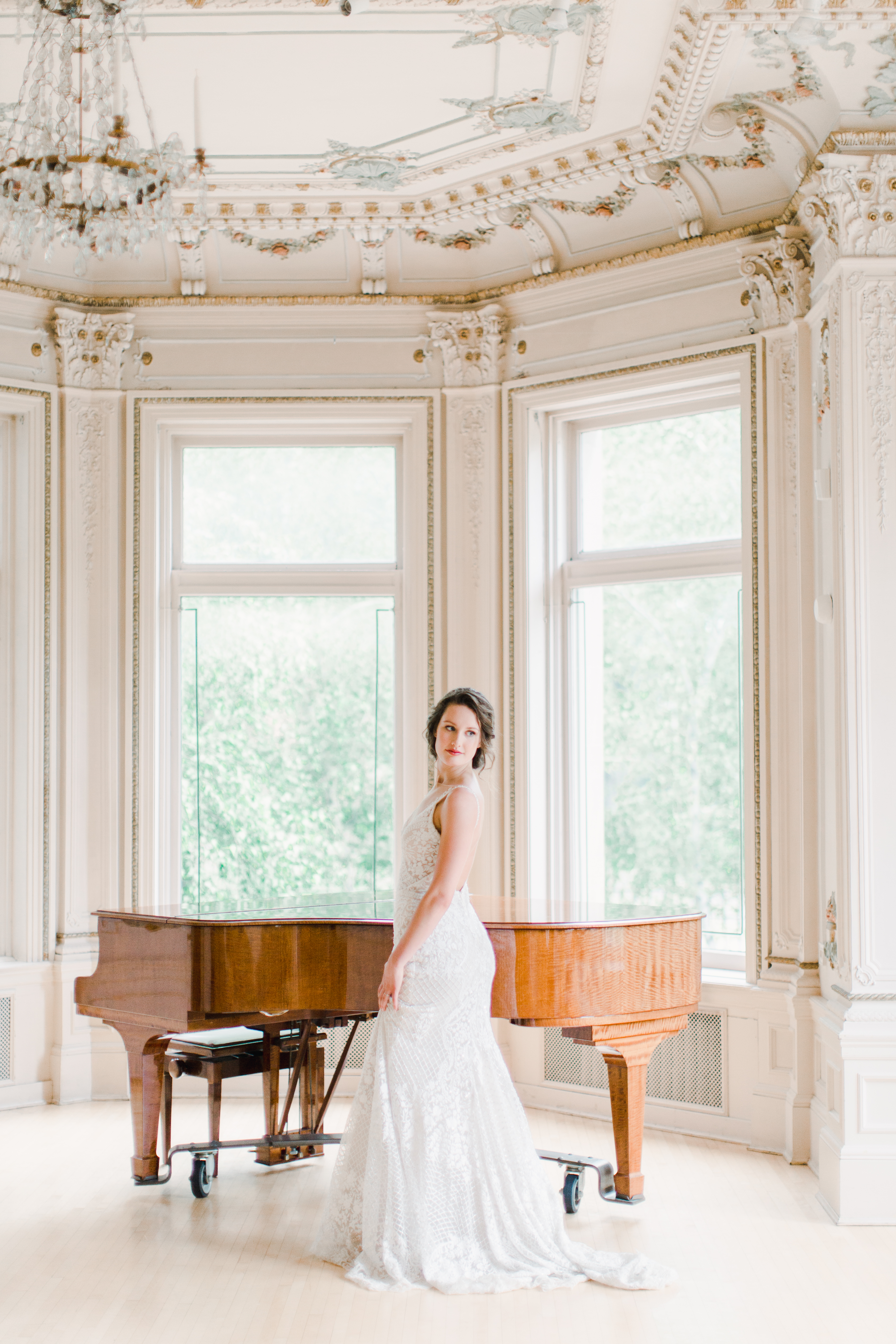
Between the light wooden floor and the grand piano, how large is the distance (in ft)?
1.06

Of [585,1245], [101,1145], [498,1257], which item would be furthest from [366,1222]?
[101,1145]

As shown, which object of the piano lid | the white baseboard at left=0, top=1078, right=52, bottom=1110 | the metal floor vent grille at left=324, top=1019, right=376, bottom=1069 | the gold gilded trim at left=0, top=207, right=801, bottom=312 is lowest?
the white baseboard at left=0, top=1078, right=52, bottom=1110

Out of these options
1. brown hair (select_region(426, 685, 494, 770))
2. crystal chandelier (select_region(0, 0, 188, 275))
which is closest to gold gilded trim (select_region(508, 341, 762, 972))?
brown hair (select_region(426, 685, 494, 770))

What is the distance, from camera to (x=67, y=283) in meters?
5.89

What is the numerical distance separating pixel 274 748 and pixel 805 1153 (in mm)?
2812

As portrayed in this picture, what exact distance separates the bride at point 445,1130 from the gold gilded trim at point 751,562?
1.61 meters

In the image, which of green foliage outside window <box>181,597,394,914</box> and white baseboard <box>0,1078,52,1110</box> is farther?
green foliage outside window <box>181,597,394,914</box>

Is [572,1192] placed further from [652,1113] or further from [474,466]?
[474,466]

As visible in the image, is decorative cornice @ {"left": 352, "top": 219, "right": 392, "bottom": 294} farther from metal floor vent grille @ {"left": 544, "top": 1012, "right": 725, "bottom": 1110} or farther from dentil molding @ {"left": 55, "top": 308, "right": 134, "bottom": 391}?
metal floor vent grille @ {"left": 544, "top": 1012, "right": 725, "bottom": 1110}

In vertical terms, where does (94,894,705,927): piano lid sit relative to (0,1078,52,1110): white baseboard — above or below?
above

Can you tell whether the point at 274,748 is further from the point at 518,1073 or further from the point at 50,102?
the point at 50,102

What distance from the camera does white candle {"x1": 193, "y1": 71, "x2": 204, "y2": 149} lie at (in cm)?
443

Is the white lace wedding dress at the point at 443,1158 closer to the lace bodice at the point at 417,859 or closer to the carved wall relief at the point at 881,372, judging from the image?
the lace bodice at the point at 417,859

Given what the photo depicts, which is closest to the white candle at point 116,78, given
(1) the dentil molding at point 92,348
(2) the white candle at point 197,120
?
(2) the white candle at point 197,120
